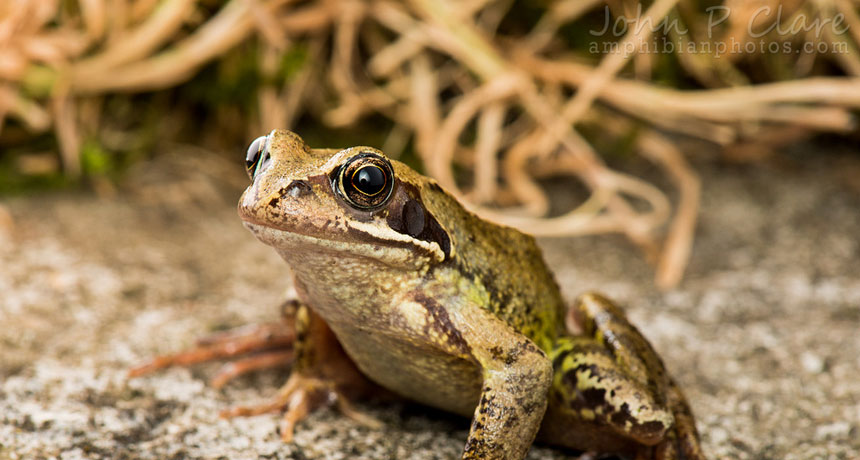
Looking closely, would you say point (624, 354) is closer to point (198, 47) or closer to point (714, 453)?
point (714, 453)

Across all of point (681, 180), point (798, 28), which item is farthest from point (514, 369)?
point (798, 28)

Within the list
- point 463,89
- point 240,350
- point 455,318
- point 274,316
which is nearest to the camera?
point 455,318

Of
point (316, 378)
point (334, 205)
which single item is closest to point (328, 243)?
point (334, 205)

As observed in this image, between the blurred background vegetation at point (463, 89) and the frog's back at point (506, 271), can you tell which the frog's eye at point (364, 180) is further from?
the blurred background vegetation at point (463, 89)

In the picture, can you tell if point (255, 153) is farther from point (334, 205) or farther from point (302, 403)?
point (302, 403)

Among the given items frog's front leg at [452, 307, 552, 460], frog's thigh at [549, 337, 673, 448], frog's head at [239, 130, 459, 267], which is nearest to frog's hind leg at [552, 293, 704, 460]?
frog's thigh at [549, 337, 673, 448]

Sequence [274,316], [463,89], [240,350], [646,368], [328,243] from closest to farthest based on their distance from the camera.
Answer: [328,243] < [646,368] < [240,350] < [274,316] < [463,89]

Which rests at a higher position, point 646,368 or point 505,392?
point 646,368

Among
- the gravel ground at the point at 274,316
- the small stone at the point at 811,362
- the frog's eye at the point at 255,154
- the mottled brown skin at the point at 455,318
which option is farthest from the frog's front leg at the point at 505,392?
the small stone at the point at 811,362
